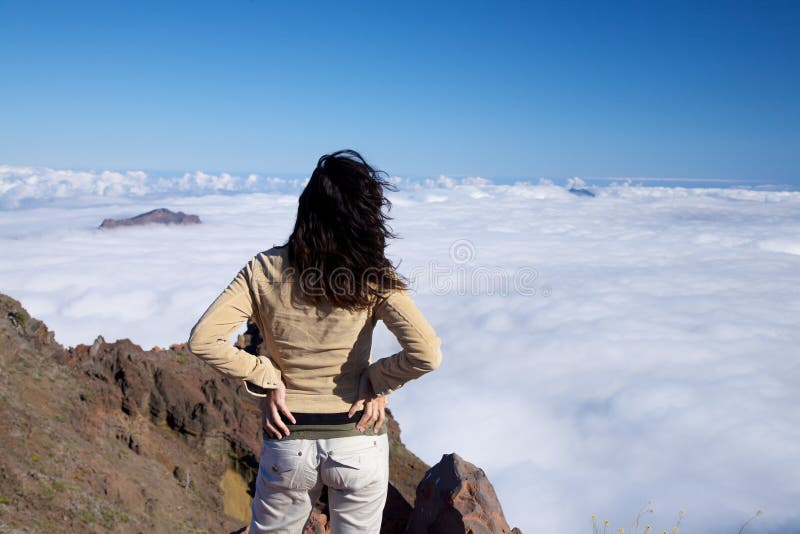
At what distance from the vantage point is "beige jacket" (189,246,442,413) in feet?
7.80

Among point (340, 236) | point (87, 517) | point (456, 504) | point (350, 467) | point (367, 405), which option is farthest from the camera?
point (87, 517)

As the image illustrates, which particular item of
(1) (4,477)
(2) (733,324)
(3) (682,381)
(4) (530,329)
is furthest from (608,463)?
(1) (4,477)

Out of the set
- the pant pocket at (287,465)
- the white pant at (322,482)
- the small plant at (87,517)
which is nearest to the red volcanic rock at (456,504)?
the white pant at (322,482)

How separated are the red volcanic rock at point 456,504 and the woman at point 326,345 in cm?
347

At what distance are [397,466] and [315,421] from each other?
55.1 ft

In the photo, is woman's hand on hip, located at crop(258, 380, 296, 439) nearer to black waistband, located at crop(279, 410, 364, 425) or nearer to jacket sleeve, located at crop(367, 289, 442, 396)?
black waistband, located at crop(279, 410, 364, 425)

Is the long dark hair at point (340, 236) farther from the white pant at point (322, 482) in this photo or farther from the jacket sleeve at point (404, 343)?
the white pant at point (322, 482)

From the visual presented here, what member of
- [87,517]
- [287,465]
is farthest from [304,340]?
[87,517]

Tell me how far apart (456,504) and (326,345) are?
13.7 feet

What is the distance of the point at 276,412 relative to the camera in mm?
2447

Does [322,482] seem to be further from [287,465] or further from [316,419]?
[316,419]

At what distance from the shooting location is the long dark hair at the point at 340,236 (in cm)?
225

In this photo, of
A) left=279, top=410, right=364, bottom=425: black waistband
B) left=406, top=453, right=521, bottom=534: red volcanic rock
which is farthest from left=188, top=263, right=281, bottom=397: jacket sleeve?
left=406, top=453, right=521, bottom=534: red volcanic rock

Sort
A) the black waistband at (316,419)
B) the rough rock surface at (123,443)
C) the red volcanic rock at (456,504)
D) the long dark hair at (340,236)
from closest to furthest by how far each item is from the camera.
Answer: the long dark hair at (340,236), the black waistband at (316,419), the red volcanic rock at (456,504), the rough rock surface at (123,443)
